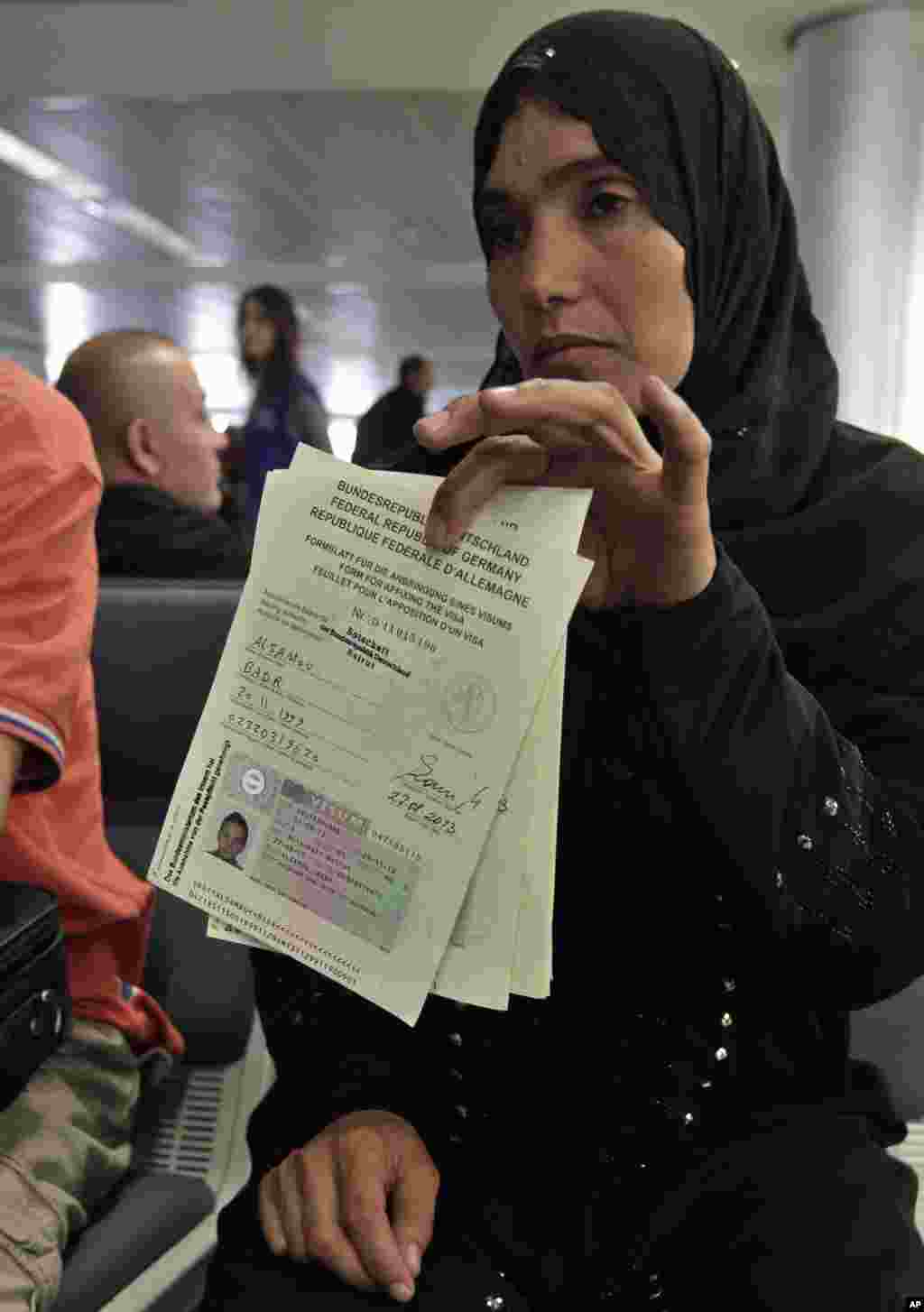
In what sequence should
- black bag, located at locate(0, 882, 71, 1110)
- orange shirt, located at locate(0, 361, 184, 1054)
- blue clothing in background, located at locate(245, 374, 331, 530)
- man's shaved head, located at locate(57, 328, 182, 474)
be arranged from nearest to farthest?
1. black bag, located at locate(0, 882, 71, 1110)
2. orange shirt, located at locate(0, 361, 184, 1054)
3. man's shaved head, located at locate(57, 328, 182, 474)
4. blue clothing in background, located at locate(245, 374, 331, 530)

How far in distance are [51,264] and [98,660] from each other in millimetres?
13284

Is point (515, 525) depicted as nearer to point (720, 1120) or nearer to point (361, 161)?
point (720, 1120)

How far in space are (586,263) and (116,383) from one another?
1337 mm

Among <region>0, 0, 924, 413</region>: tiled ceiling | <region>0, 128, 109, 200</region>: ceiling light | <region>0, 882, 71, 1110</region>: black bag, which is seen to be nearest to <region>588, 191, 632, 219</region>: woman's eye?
<region>0, 882, 71, 1110</region>: black bag

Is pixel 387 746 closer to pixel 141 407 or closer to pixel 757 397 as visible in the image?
pixel 757 397

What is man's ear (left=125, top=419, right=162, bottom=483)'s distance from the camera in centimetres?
210

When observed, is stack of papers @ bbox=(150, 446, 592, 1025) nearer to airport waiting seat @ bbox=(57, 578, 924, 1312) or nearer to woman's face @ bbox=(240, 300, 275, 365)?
airport waiting seat @ bbox=(57, 578, 924, 1312)

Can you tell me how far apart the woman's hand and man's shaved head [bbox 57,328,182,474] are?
143cm

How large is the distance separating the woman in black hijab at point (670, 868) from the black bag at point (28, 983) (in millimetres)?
175

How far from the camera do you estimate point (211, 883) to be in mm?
767

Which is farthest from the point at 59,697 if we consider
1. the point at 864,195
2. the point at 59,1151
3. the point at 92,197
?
the point at 92,197

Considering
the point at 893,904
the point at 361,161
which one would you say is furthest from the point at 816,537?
the point at 361,161

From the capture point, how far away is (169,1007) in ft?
4.66

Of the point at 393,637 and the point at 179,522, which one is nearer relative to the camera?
the point at 393,637
